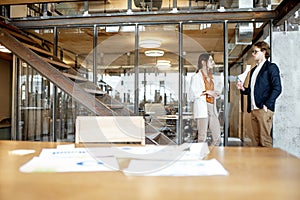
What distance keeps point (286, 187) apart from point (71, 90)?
3108 mm

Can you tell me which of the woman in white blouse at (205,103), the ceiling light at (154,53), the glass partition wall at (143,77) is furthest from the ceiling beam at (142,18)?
the ceiling light at (154,53)

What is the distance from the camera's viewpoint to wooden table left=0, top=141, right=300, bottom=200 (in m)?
0.89

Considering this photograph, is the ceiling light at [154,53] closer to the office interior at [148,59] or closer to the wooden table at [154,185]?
the office interior at [148,59]

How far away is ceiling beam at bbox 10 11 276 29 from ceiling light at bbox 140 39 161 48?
557mm

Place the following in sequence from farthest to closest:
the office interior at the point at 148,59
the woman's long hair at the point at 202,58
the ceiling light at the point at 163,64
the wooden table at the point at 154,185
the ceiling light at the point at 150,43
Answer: the ceiling light at the point at 163,64, the ceiling light at the point at 150,43, the woman's long hair at the point at 202,58, the office interior at the point at 148,59, the wooden table at the point at 154,185

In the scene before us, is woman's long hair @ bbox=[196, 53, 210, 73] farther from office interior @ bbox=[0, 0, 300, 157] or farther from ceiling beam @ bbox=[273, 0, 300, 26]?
ceiling beam @ bbox=[273, 0, 300, 26]

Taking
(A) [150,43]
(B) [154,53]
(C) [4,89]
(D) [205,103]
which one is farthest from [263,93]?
(C) [4,89]

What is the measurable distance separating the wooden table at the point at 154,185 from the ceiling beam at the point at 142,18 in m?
3.74

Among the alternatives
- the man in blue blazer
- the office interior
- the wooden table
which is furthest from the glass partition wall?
the wooden table

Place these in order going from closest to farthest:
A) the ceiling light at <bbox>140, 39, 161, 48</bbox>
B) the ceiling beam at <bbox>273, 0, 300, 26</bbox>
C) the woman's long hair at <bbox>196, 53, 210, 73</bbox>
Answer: the ceiling beam at <bbox>273, 0, 300, 26</bbox>, the woman's long hair at <bbox>196, 53, 210, 73</bbox>, the ceiling light at <bbox>140, 39, 161, 48</bbox>

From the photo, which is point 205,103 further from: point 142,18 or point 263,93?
point 142,18

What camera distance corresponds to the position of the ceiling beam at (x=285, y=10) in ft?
11.8

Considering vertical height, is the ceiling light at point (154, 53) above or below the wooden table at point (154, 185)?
above

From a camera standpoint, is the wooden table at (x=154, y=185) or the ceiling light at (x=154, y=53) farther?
the ceiling light at (x=154, y=53)
